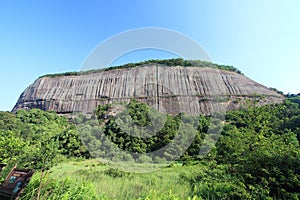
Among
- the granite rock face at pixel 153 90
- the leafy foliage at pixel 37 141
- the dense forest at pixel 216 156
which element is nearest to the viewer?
the dense forest at pixel 216 156

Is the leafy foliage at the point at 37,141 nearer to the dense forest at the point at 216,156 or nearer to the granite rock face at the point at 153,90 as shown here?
the dense forest at the point at 216,156

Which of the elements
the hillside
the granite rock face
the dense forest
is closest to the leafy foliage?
the dense forest

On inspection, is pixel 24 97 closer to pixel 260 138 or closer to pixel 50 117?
pixel 50 117

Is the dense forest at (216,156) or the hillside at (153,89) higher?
the hillside at (153,89)

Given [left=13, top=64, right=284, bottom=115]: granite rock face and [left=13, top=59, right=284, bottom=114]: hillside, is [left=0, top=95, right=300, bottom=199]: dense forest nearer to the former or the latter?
[left=13, top=64, right=284, bottom=115]: granite rock face

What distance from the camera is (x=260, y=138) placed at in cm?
498

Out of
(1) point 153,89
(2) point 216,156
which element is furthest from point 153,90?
(2) point 216,156

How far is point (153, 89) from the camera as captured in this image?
4297cm

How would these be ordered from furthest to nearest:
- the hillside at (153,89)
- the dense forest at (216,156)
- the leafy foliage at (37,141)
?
the hillside at (153,89) < the leafy foliage at (37,141) < the dense forest at (216,156)

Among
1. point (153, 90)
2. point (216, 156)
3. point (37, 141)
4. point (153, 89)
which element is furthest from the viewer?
point (153, 89)

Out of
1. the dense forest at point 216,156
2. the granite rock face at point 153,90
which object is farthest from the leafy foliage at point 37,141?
the granite rock face at point 153,90

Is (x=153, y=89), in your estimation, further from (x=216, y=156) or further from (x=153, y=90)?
(x=216, y=156)

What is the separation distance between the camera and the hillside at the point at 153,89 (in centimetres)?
3934

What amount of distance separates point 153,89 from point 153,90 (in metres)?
0.25
